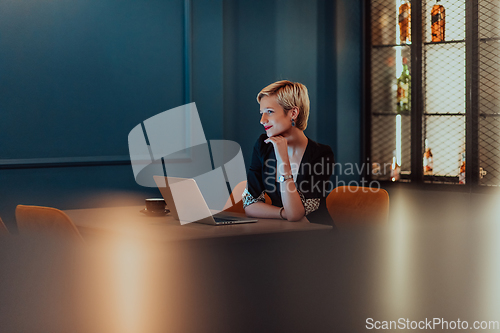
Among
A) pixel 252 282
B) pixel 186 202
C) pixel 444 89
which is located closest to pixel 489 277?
pixel 252 282

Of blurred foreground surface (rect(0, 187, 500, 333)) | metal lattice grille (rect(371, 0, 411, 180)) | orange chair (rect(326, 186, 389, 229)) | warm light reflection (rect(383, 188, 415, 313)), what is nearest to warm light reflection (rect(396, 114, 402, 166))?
metal lattice grille (rect(371, 0, 411, 180))

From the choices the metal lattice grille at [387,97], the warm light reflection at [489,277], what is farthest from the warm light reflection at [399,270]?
the metal lattice grille at [387,97]

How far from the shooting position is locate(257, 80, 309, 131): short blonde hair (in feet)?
7.05

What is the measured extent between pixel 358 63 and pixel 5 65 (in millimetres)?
2369

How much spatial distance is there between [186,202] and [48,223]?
1.53 feet

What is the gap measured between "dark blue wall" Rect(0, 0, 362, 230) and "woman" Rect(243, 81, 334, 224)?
1.00m

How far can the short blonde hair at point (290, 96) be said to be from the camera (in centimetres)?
215

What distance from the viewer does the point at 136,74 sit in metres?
2.87

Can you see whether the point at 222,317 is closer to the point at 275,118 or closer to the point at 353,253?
the point at 353,253

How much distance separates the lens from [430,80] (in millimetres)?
3273

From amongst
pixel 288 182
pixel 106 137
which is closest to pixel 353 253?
pixel 288 182

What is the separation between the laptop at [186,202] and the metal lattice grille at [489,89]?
184 cm

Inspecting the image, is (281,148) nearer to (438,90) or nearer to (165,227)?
(165,227)

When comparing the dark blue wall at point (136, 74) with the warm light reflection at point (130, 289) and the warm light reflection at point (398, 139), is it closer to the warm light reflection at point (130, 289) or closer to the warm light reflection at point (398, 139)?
the warm light reflection at point (398, 139)
